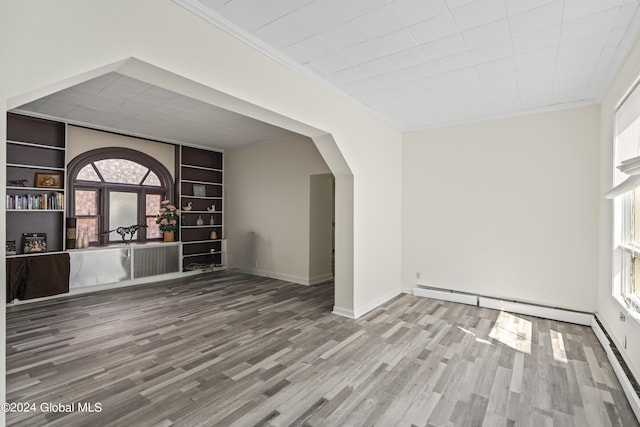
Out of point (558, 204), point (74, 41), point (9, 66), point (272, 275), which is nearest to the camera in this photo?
point (9, 66)

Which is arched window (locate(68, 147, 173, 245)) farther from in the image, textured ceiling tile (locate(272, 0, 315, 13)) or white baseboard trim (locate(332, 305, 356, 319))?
textured ceiling tile (locate(272, 0, 315, 13))

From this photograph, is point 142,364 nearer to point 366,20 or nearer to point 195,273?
point 366,20

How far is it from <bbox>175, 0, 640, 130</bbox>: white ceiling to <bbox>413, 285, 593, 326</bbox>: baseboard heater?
2.66m

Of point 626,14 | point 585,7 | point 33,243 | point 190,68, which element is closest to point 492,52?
point 585,7

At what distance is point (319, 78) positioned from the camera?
3324 millimetres

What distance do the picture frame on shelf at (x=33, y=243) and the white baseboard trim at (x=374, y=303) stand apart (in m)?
4.88

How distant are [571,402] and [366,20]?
10.7 ft

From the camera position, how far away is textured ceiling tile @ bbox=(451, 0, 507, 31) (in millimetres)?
2133

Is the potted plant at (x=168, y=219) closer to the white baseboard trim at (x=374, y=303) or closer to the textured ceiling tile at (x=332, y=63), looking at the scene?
the white baseboard trim at (x=374, y=303)

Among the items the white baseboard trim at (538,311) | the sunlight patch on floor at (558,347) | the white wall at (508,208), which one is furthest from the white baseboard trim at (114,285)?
the sunlight patch on floor at (558,347)

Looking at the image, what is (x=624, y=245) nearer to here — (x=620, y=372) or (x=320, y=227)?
(x=620, y=372)

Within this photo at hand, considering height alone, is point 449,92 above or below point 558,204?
above

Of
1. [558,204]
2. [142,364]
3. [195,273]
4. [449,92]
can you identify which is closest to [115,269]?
[195,273]

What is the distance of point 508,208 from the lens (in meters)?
4.38
